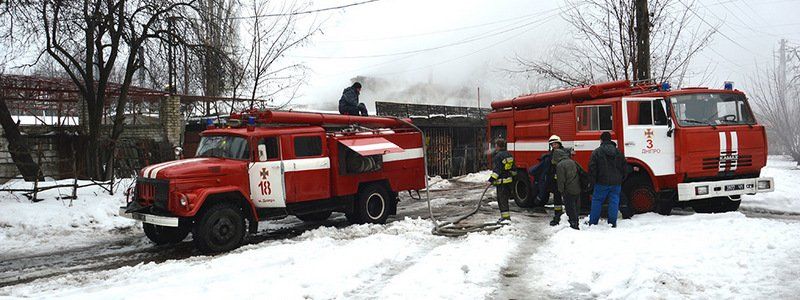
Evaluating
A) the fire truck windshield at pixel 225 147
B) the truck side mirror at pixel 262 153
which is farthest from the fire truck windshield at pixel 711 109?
the fire truck windshield at pixel 225 147

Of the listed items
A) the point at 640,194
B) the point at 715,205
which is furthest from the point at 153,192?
the point at 715,205

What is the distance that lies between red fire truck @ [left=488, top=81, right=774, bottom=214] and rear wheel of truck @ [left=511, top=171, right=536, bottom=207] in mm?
2026

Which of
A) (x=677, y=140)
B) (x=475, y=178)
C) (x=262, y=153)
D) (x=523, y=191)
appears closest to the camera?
(x=262, y=153)

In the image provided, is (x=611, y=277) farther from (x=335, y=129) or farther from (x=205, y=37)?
(x=205, y=37)

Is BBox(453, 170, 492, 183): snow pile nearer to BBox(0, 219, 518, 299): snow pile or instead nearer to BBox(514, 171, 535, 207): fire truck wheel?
BBox(514, 171, 535, 207): fire truck wheel

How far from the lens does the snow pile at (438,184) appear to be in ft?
59.7

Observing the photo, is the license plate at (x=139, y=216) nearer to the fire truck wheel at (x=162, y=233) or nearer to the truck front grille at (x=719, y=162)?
the fire truck wheel at (x=162, y=233)

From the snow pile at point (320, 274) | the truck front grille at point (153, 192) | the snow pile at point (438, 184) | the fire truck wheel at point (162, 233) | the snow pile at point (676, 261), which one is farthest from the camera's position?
the snow pile at point (438, 184)

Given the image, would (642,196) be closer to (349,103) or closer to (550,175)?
(550,175)

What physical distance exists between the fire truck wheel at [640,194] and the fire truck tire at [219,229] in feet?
23.0

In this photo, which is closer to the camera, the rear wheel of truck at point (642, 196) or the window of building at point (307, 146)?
the window of building at point (307, 146)

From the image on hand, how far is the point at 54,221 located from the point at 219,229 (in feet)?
13.5

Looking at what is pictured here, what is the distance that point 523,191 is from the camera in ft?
41.7

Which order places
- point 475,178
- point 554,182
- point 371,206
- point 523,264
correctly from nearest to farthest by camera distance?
point 523,264 → point 554,182 → point 371,206 → point 475,178
